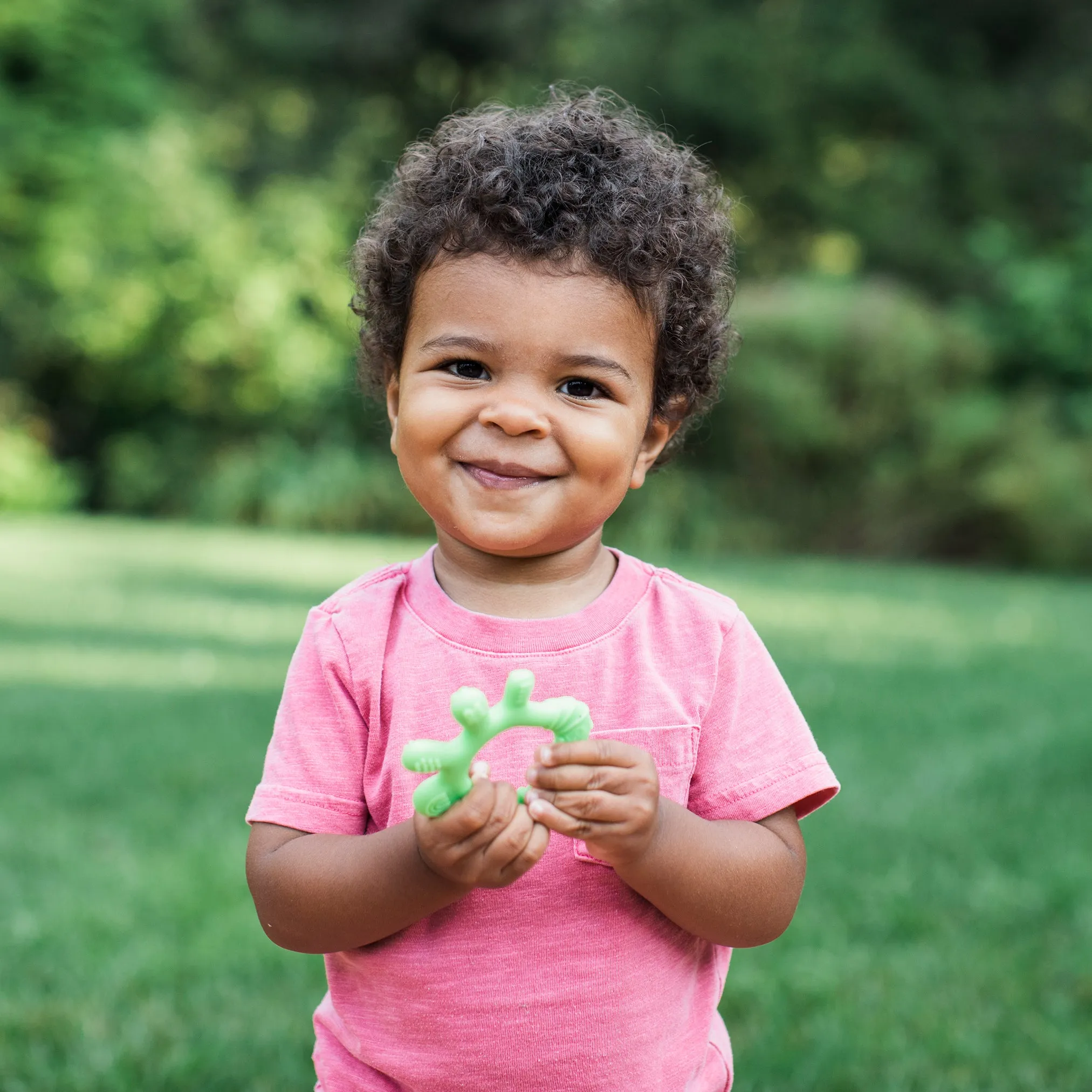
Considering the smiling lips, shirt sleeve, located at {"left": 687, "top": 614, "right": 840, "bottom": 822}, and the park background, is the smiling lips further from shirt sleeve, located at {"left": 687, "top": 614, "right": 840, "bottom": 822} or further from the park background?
the park background

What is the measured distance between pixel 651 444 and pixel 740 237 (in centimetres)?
1292

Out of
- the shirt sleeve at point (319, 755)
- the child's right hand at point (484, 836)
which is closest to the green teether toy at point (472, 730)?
the child's right hand at point (484, 836)

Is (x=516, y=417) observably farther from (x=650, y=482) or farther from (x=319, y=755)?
→ (x=650, y=482)

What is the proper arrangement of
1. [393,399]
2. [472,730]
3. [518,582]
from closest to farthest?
[472,730] → [518,582] → [393,399]

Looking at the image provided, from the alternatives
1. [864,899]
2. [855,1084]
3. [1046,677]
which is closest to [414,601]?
[855,1084]

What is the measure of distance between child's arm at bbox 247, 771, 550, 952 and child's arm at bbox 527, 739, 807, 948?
0.16 ft

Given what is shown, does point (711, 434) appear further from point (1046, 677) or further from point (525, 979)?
point (525, 979)

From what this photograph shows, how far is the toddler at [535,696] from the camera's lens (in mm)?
1622

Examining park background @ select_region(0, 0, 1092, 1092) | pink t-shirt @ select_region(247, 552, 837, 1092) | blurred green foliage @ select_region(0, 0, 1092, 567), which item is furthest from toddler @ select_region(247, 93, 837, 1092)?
blurred green foliage @ select_region(0, 0, 1092, 567)

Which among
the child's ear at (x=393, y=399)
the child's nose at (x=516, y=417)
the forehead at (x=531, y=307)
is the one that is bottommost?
the child's ear at (x=393, y=399)

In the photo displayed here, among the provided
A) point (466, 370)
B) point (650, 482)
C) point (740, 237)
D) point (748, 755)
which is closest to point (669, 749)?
point (748, 755)

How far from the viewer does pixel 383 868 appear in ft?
4.99

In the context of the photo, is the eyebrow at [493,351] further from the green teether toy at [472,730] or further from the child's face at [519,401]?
the green teether toy at [472,730]

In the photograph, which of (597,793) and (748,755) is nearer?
(597,793)
